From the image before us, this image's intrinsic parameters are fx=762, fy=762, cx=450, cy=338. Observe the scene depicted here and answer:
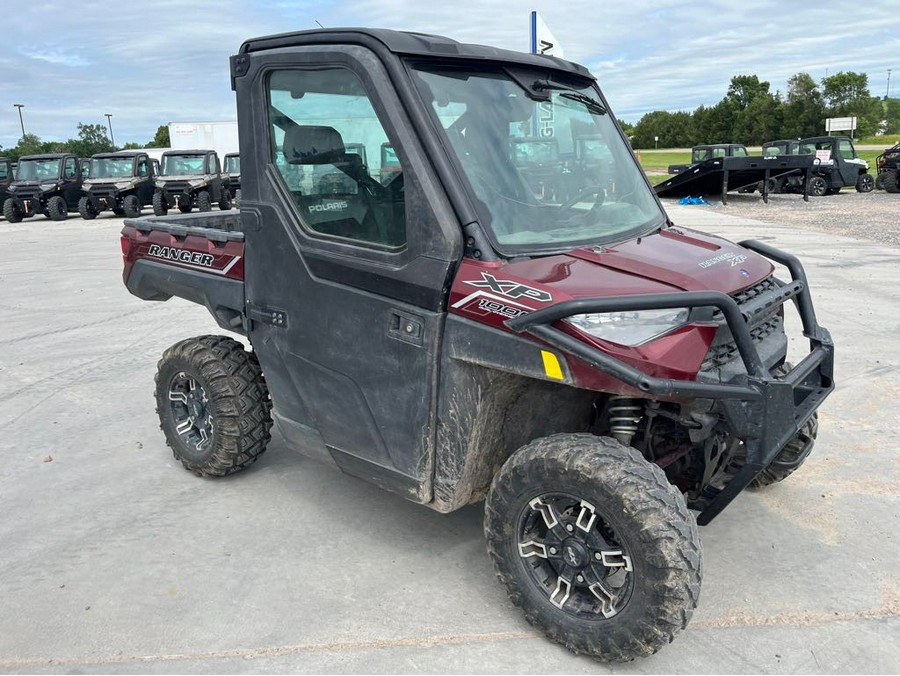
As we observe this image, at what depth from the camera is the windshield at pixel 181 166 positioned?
23.7 m

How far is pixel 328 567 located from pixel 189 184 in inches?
852

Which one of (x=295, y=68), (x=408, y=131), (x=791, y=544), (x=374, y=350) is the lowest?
(x=791, y=544)

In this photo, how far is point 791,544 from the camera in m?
3.52

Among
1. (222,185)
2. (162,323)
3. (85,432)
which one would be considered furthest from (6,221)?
(85,432)

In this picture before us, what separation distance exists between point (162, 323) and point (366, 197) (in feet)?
19.3

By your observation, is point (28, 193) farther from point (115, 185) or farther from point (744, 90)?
point (744, 90)

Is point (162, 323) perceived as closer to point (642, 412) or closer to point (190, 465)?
point (190, 465)

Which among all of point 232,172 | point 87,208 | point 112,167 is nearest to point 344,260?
point 87,208

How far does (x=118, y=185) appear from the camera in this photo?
23.0m

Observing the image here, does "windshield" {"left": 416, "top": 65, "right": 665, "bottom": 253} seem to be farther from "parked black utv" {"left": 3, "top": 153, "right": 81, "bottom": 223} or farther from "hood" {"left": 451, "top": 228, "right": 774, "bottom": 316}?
"parked black utv" {"left": 3, "top": 153, "right": 81, "bottom": 223}

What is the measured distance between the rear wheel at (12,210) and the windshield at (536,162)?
24327 mm

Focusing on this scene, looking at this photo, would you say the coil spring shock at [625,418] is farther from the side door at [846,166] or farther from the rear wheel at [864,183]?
the rear wheel at [864,183]

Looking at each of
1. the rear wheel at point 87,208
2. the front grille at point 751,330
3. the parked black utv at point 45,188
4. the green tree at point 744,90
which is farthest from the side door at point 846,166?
the green tree at point 744,90

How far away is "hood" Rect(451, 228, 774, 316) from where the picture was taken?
261 cm
